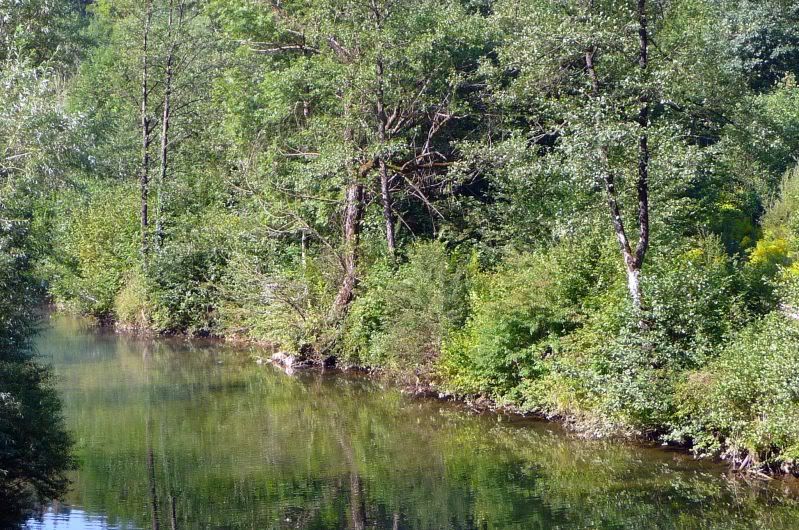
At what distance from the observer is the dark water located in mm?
14477

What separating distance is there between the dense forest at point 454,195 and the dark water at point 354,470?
3.38 ft

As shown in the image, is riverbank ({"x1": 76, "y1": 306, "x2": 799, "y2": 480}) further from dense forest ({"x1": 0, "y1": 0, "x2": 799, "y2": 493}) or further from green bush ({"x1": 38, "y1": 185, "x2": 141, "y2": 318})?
green bush ({"x1": 38, "y1": 185, "x2": 141, "y2": 318})

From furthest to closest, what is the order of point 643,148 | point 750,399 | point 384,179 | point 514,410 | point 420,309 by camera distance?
1. point 384,179
2. point 420,309
3. point 514,410
4. point 643,148
5. point 750,399

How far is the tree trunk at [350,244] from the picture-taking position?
27.5 m

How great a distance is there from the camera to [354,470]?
17.5 metres

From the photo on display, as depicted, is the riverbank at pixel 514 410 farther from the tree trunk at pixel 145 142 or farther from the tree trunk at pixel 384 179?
the tree trunk at pixel 145 142

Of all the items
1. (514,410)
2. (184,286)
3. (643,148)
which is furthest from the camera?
(184,286)

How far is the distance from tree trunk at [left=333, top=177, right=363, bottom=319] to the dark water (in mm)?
2838

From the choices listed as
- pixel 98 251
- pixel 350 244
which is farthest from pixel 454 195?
pixel 98 251

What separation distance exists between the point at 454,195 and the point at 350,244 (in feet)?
11.6

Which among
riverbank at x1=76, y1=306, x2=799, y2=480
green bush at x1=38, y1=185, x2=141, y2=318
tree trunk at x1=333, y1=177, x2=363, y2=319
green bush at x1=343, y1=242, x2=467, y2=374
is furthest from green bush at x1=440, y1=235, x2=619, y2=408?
green bush at x1=38, y1=185, x2=141, y2=318

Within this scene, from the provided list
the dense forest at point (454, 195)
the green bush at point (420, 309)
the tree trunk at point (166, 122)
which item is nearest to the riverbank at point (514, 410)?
the dense forest at point (454, 195)

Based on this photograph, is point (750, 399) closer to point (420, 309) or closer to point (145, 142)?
point (420, 309)

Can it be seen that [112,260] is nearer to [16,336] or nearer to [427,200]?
[427,200]
